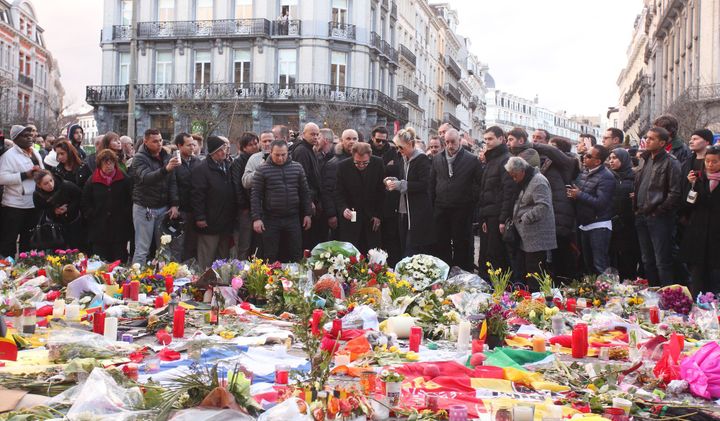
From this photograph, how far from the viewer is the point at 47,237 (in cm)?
966

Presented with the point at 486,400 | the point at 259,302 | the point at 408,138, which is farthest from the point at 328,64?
the point at 486,400

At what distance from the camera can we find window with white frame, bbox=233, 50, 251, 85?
39.3 m

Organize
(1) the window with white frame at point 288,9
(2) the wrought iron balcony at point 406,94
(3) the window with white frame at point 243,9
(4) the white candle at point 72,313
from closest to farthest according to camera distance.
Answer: (4) the white candle at point 72,313 < (1) the window with white frame at point 288,9 < (3) the window with white frame at point 243,9 < (2) the wrought iron balcony at point 406,94

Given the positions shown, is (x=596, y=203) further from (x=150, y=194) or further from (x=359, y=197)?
(x=150, y=194)

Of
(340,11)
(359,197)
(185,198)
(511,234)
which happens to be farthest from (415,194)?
(340,11)

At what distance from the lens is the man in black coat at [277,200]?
9453 mm

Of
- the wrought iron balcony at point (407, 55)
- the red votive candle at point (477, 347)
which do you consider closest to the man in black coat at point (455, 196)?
the red votive candle at point (477, 347)

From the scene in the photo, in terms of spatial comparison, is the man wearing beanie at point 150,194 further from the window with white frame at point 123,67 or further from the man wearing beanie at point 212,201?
the window with white frame at point 123,67

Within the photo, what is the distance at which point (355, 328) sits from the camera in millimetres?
6355

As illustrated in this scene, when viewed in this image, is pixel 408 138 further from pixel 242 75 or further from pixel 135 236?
pixel 242 75

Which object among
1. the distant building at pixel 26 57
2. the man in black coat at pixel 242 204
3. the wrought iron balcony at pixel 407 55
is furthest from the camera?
the distant building at pixel 26 57

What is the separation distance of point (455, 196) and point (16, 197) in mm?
5546

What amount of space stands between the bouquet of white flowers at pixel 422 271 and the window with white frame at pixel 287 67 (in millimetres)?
31679

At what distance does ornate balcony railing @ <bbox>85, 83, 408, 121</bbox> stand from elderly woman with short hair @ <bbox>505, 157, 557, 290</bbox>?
96.3ft
